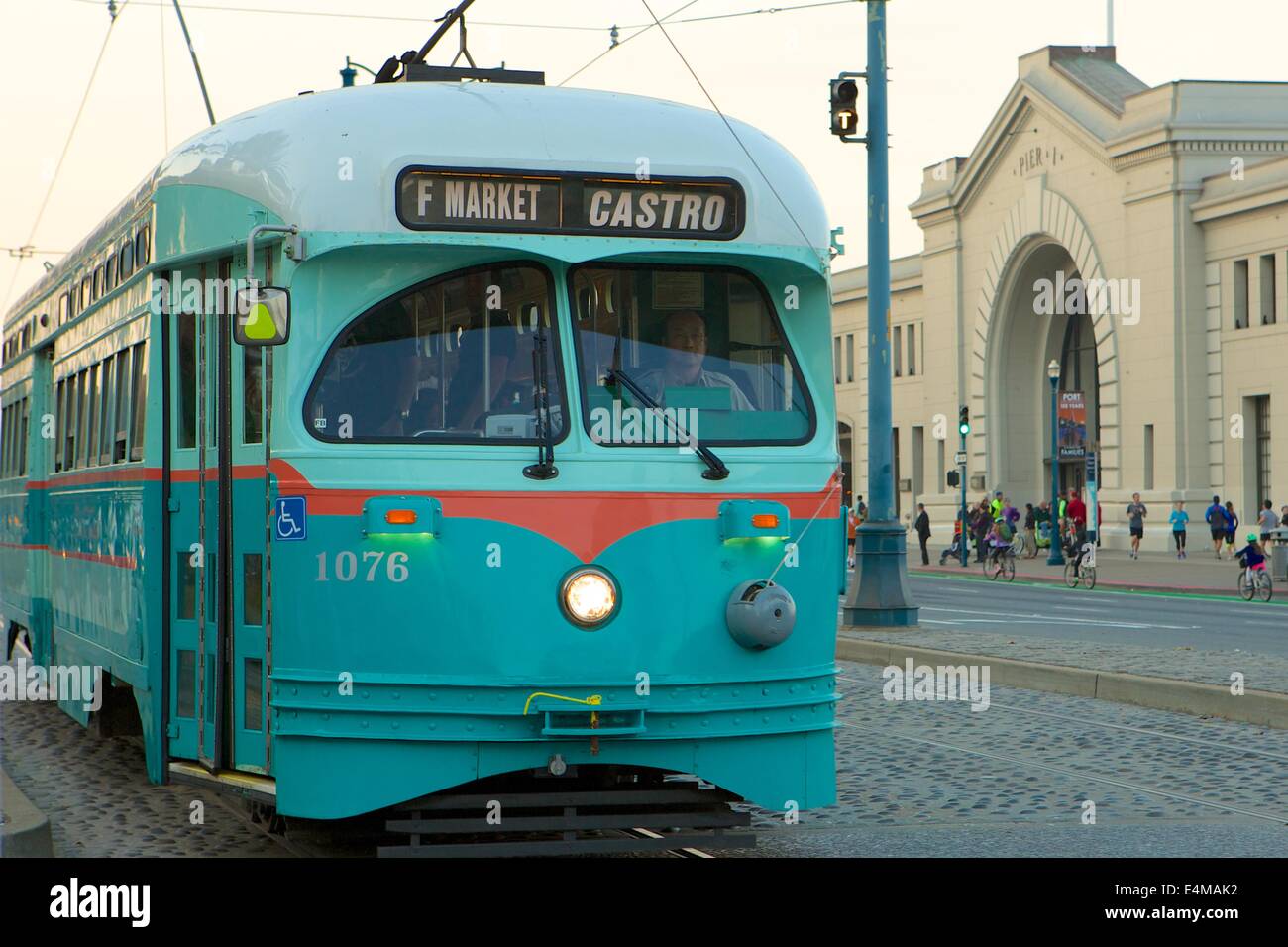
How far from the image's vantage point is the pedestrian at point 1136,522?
155 feet

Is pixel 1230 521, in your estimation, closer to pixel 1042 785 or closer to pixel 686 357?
pixel 1042 785

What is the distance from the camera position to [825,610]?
7523 millimetres

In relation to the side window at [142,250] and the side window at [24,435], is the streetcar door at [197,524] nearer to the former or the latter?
the side window at [142,250]

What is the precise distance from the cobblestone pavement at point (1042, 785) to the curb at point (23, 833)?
3096mm

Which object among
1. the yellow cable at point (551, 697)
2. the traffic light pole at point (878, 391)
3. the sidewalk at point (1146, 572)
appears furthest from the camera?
the sidewalk at point (1146, 572)

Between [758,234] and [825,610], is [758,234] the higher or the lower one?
the higher one

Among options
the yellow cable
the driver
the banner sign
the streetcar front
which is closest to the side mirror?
the streetcar front

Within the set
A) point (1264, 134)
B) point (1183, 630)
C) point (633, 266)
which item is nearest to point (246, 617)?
point (633, 266)

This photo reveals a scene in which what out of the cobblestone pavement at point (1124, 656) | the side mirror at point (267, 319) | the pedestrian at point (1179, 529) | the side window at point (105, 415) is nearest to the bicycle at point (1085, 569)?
the pedestrian at point (1179, 529)

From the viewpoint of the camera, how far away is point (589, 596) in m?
7.00
